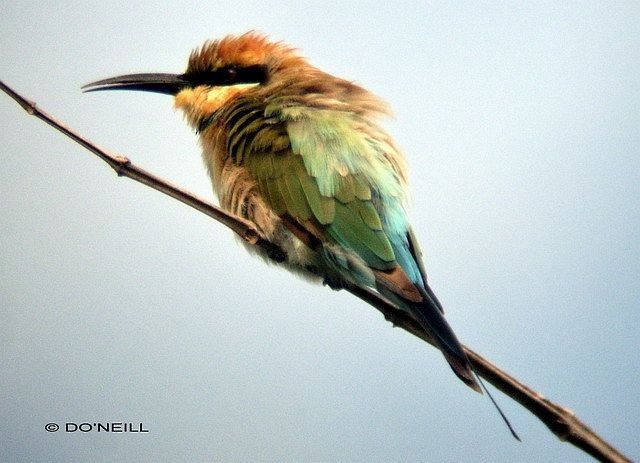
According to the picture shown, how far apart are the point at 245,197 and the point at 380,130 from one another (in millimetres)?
316

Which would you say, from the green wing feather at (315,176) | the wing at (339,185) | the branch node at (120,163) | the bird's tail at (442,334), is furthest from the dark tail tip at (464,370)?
the branch node at (120,163)


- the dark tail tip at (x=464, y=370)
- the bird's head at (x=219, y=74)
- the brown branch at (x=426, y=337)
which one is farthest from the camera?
the bird's head at (x=219, y=74)

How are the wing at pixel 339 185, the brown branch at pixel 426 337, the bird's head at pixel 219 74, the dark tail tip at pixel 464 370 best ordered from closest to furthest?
the brown branch at pixel 426 337 → the dark tail tip at pixel 464 370 → the wing at pixel 339 185 → the bird's head at pixel 219 74

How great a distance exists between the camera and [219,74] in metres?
1.93

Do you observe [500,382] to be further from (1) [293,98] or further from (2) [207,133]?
(2) [207,133]

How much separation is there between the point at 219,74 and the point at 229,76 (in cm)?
2

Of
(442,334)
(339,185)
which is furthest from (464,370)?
(339,185)

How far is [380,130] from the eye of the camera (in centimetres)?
170

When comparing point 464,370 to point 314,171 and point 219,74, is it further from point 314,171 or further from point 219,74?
point 219,74

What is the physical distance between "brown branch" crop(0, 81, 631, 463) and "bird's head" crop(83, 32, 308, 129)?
2.03 ft

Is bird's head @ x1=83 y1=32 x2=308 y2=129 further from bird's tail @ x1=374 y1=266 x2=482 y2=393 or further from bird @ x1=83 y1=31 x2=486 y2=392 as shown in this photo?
bird's tail @ x1=374 y1=266 x2=482 y2=393

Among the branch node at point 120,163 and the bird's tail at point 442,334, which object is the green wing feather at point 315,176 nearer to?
the bird's tail at point 442,334

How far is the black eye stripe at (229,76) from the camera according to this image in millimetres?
1929

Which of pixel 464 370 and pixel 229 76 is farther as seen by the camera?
pixel 229 76
